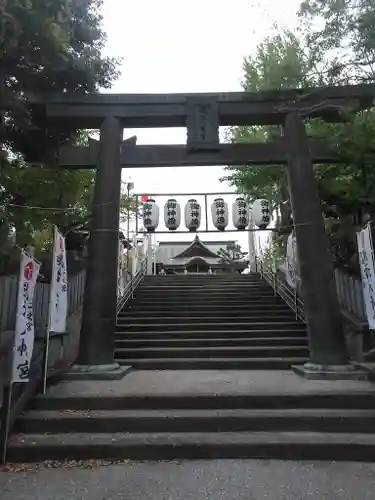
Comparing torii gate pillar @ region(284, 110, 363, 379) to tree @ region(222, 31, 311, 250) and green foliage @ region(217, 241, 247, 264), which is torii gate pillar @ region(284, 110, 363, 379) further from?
green foliage @ region(217, 241, 247, 264)

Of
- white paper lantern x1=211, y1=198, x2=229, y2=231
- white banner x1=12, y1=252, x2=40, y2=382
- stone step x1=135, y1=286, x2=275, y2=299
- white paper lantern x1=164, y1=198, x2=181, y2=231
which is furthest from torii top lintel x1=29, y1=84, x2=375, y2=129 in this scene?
white paper lantern x1=211, y1=198, x2=229, y2=231

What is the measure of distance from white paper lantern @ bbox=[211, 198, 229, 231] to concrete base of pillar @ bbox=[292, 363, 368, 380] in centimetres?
866

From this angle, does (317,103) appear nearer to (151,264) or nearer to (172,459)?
(172,459)

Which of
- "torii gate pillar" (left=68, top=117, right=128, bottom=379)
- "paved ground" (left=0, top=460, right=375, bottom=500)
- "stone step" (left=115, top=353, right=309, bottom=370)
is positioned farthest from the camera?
"stone step" (left=115, top=353, right=309, bottom=370)

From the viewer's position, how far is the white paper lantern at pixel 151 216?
1417cm

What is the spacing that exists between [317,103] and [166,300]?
602cm

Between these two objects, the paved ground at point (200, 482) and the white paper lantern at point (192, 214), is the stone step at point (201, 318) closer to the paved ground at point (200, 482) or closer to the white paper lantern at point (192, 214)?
the paved ground at point (200, 482)

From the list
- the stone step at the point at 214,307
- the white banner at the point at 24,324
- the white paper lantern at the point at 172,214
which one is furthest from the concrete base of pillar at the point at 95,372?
the white paper lantern at the point at 172,214

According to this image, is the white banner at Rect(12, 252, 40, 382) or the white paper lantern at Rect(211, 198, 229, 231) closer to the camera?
the white banner at Rect(12, 252, 40, 382)

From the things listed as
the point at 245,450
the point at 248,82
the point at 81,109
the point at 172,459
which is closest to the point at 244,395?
the point at 245,450

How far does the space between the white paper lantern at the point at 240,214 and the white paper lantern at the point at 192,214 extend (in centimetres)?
132

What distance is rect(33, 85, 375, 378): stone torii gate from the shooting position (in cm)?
684

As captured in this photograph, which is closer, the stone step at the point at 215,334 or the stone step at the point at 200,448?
the stone step at the point at 200,448

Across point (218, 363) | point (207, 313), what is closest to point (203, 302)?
point (207, 313)
